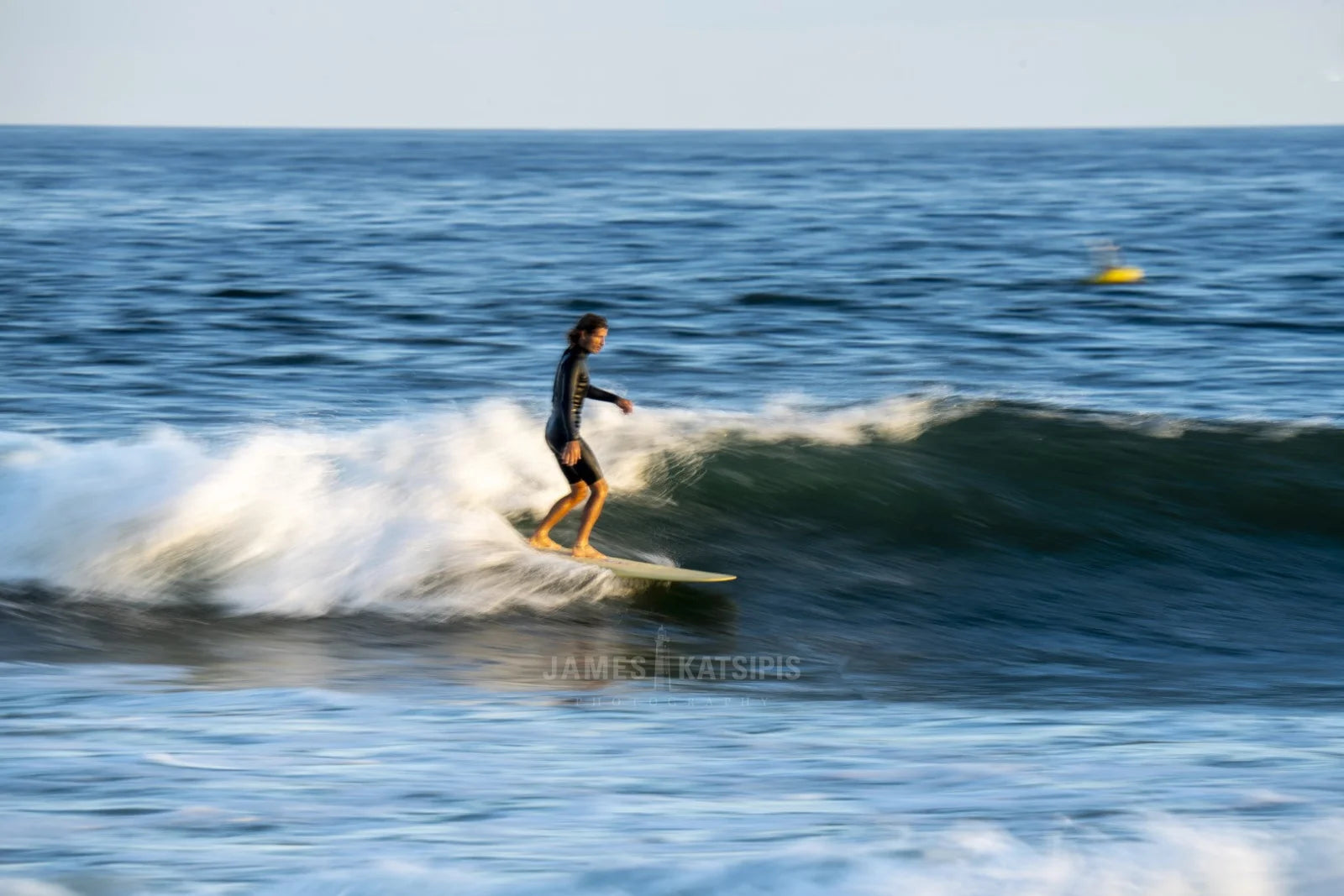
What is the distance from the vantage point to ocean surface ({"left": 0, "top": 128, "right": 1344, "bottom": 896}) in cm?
564

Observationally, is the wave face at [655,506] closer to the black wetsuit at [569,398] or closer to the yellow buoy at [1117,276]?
the black wetsuit at [569,398]

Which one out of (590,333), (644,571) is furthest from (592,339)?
(644,571)

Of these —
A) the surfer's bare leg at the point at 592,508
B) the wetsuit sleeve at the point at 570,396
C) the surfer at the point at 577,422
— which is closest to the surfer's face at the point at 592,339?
the surfer at the point at 577,422

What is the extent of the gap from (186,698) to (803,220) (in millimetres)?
34213

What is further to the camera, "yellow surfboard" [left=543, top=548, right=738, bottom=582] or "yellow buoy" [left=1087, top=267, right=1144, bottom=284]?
"yellow buoy" [left=1087, top=267, right=1144, bottom=284]

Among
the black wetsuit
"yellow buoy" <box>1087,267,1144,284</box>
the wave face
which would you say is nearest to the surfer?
the black wetsuit

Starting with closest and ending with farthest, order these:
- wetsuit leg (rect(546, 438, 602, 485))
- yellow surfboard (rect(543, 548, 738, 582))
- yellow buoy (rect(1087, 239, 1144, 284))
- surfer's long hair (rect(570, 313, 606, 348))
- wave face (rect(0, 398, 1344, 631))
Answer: surfer's long hair (rect(570, 313, 606, 348)) → wetsuit leg (rect(546, 438, 602, 485)) → yellow surfboard (rect(543, 548, 738, 582)) → wave face (rect(0, 398, 1344, 631)) → yellow buoy (rect(1087, 239, 1144, 284))

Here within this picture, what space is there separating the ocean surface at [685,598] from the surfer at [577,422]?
1.82 ft

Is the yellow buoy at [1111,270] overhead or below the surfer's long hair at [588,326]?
overhead

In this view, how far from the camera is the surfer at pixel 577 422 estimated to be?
29.3 feet

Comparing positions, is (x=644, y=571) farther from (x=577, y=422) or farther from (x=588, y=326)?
(x=588, y=326)

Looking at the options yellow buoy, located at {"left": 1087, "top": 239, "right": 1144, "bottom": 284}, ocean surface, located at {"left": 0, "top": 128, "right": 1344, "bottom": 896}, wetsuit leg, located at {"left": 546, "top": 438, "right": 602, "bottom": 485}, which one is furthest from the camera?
yellow buoy, located at {"left": 1087, "top": 239, "right": 1144, "bottom": 284}

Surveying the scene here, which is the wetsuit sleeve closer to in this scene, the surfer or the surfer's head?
the surfer

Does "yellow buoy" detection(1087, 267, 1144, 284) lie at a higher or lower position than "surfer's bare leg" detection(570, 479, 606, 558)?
higher
